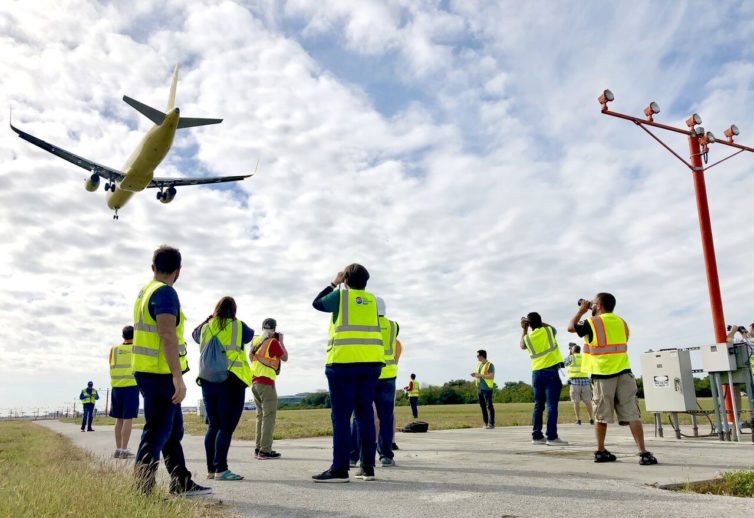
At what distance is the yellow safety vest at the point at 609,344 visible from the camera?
7.24 metres

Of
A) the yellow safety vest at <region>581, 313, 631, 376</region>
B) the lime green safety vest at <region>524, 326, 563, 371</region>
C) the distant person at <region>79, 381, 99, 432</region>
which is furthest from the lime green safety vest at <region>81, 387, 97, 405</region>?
the yellow safety vest at <region>581, 313, 631, 376</region>

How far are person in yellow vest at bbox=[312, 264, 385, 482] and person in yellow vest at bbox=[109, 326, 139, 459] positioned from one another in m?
4.86

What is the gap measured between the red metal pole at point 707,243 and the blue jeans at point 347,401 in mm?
9579

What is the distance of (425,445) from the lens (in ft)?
35.2

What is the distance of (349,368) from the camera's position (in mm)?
6047

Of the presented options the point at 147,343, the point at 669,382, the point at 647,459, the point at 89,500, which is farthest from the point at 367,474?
the point at 669,382

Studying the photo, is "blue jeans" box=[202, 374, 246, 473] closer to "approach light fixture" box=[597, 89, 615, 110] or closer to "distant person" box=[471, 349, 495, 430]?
"distant person" box=[471, 349, 495, 430]

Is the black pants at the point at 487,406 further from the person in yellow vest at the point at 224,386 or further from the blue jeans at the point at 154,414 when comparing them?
the blue jeans at the point at 154,414

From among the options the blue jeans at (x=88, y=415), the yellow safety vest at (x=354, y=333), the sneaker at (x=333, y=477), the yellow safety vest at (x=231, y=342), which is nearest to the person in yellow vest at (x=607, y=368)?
the yellow safety vest at (x=354, y=333)

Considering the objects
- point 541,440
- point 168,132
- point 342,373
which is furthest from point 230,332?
point 168,132

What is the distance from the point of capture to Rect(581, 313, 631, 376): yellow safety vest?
7238 millimetres

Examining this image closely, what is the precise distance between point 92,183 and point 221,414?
3516 cm

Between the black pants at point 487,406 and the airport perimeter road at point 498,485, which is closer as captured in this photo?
the airport perimeter road at point 498,485

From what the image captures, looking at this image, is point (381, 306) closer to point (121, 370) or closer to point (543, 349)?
point (543, 349)
